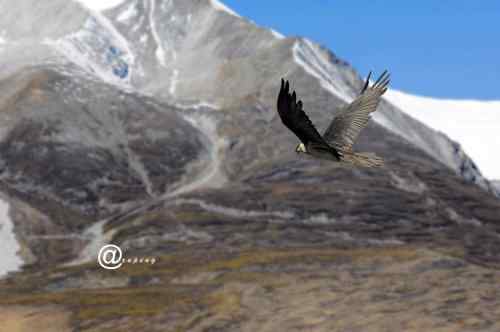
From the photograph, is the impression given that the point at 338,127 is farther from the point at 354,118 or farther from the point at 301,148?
the point at 301,148

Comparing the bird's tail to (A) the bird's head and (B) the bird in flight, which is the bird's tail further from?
(A) the bird's head

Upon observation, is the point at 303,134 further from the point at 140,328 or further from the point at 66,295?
the point at 66,295

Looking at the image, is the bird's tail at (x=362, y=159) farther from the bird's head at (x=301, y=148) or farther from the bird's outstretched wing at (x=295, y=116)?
the bird's head at (x=301, y=148)

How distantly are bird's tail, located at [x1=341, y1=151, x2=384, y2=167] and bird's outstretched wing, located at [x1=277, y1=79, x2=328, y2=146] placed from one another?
36.2 inches

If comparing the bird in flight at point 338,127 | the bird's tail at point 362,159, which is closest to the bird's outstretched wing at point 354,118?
the bird in flight at point 338,127

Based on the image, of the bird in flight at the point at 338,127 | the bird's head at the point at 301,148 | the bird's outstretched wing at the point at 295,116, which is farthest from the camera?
the bird's head at the point at 301,148

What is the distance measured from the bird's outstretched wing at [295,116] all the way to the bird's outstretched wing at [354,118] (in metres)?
2.60

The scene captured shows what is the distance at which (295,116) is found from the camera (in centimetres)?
2514

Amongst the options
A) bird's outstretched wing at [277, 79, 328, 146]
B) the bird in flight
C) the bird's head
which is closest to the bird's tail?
the bird in flight

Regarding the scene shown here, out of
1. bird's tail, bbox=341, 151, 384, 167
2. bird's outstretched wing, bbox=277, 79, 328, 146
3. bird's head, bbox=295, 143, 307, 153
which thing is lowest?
bird's tail, bbox=341, 151, 384, 167

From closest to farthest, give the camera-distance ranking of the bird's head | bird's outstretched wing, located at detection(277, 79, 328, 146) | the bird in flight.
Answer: bird's outstretched wing, located at detection(277, 79, 328, 146)
the bird in flight
the bird's head

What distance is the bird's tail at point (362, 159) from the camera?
87.1 ft

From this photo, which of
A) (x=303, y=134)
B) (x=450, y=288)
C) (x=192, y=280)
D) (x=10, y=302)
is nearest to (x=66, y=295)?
(x=10, y=302)

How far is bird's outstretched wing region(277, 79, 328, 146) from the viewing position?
77.6 ft
